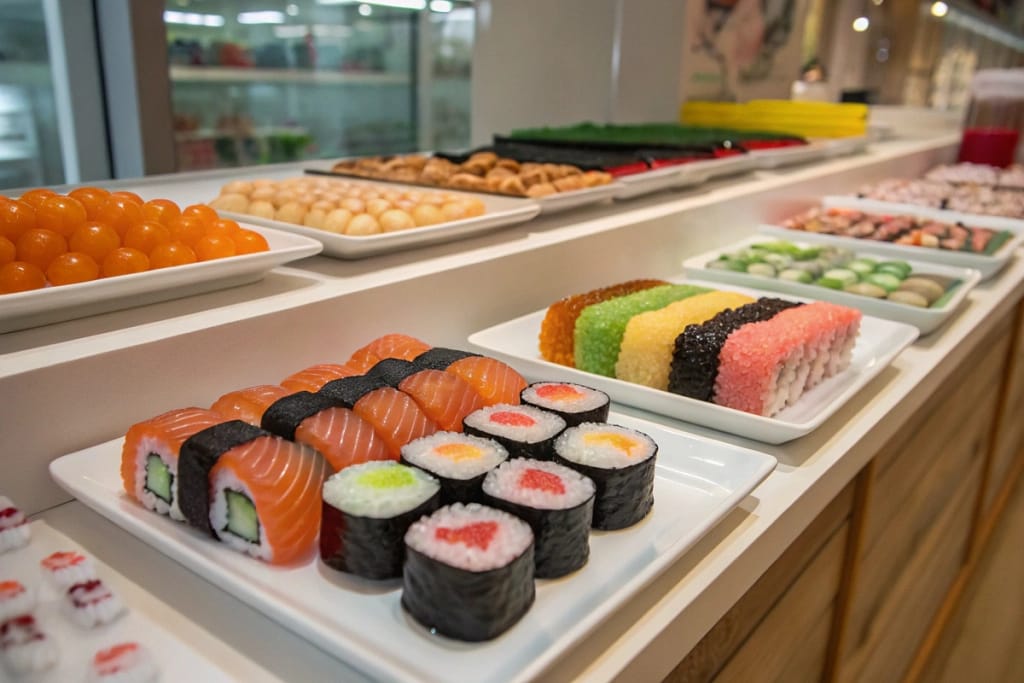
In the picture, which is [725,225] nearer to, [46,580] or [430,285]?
[430,285]

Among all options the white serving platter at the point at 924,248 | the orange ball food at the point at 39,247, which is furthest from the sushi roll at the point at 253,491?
the white serving platter at the point at 924,248

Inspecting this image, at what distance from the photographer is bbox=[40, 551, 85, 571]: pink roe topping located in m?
0.66

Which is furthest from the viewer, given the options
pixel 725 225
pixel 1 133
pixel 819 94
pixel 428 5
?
pixel 819 94

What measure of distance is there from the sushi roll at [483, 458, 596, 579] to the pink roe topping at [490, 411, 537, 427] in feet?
0.33

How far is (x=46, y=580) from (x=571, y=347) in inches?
27.8

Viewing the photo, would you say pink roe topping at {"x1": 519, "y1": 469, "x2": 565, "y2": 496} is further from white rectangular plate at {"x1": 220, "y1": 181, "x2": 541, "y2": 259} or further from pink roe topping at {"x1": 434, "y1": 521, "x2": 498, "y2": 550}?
white rectangular plate at {"x1": 220, "y1": 181, "x2": 541, "y2": 259}

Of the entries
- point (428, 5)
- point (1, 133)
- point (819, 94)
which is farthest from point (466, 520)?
point (819, 94)

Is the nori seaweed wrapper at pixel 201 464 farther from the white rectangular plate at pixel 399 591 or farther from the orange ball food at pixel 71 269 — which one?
the orange ball food at pixel 71 269

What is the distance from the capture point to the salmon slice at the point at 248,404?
81 centimetres

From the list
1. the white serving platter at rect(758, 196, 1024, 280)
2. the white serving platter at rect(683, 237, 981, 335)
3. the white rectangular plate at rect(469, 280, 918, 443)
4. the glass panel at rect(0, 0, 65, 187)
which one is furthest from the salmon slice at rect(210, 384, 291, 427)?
the glass panel at rect(0, 0, 65, 187)

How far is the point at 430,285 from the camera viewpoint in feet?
3.78

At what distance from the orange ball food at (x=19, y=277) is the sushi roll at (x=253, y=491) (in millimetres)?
314

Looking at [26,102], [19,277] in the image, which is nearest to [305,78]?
[26,102]

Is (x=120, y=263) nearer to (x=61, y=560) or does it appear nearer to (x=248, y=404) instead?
(x=248, y=404)
